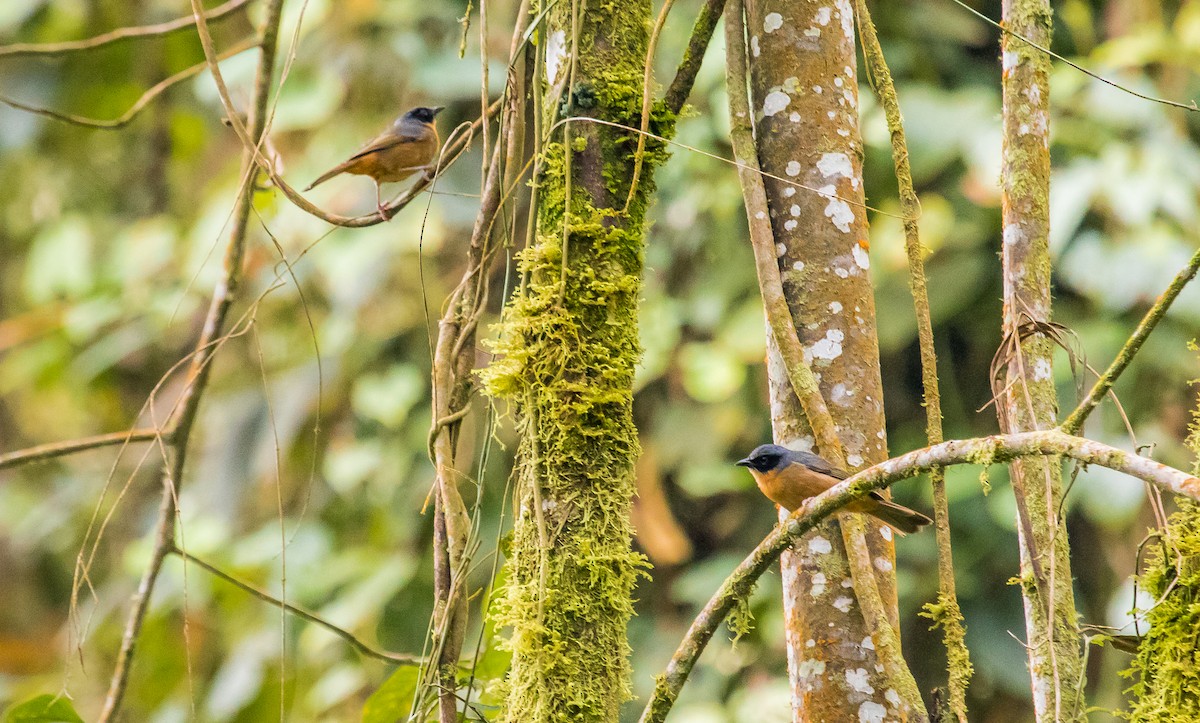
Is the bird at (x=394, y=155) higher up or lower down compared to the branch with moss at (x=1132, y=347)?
higher up

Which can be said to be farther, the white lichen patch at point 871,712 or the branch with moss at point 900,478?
the white lichen patch at point 871,712

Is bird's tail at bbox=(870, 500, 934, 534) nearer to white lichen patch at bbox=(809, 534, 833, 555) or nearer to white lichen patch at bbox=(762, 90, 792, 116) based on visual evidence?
white lichen patch at bbox=(809, 534, 833, 555)

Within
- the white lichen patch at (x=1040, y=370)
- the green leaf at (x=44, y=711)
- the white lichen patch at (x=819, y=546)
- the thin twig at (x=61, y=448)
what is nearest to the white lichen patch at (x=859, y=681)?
the white lichen patch at (x=819, y=546)

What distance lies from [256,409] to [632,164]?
482 centimetres

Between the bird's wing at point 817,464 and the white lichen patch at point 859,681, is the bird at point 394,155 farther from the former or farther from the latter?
the white lichen patch at point 859,681

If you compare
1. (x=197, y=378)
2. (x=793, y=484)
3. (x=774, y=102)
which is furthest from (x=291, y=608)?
(x=774, y=102)

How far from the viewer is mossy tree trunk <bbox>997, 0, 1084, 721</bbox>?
8.28ft

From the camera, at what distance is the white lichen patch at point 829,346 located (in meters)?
2.69

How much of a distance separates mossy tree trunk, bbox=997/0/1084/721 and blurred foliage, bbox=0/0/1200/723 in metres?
2.36

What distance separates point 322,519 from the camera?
710 centimetres

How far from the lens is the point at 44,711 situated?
114 inches

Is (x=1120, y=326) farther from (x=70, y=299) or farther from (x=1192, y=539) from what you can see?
(x=70, y=299)

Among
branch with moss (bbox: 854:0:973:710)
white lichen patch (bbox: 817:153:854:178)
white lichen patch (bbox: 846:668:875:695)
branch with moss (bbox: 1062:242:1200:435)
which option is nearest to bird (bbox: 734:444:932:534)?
branch with moss (bbox: 854:0:973:710)

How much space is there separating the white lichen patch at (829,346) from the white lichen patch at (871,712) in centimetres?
82
